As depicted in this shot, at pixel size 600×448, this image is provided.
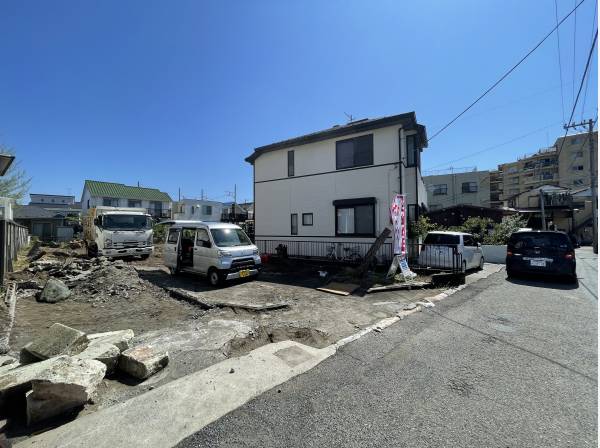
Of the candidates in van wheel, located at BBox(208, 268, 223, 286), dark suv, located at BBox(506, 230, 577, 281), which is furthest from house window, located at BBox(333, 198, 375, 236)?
van wheel, located at BBox(208, 268, 223, 286)

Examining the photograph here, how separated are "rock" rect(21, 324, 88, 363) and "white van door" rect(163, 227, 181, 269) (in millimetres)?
6440

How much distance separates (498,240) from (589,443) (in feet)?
52.8

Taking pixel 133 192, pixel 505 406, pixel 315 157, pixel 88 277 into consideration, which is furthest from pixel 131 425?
pixel 133 192

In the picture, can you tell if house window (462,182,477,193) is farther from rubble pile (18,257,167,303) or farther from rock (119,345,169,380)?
rock (119,345,169,380)

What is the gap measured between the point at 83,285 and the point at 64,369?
20.6ft

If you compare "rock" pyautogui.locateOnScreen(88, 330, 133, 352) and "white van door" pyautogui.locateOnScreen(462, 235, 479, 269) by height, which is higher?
"white van door" pyautogui.locateOnScreen(462, 235, 479, 269)

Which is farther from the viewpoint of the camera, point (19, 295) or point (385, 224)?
point (385, 224)

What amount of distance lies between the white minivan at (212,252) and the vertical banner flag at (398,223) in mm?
4617

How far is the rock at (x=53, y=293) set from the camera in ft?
21.8

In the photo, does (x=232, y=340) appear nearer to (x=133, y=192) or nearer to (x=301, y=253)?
(x=301, y=253)

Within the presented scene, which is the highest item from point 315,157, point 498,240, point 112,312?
point 315,157

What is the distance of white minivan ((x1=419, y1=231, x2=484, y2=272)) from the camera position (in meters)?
9.44

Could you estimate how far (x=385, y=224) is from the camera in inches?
473

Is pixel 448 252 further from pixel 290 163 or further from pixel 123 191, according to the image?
pixel 123 191
